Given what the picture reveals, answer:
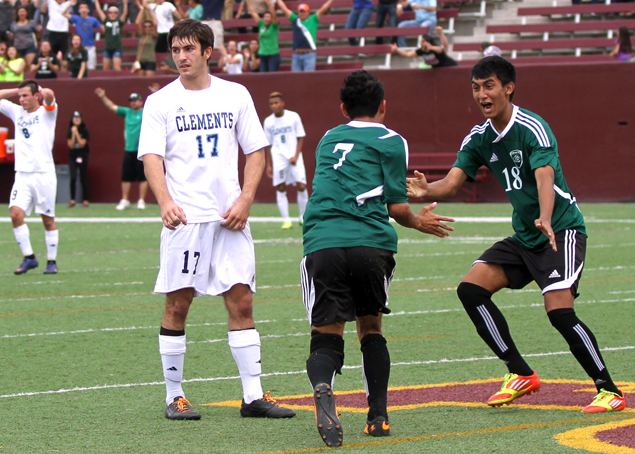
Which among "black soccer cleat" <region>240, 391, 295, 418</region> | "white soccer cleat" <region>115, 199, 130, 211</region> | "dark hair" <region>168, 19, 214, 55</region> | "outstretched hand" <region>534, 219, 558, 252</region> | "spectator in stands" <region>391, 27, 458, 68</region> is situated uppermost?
"dark hair" <region>168, 19, 214, 55</region>

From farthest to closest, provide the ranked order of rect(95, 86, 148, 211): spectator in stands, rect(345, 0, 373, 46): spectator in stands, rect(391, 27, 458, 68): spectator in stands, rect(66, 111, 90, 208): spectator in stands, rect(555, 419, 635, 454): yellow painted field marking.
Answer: rect(345, 0, 373, 46): spectator in stands → rect(66, 111, 90, 208): spectator in stands → rect(95, 86, 148, 211): spectator in stands → rect(391, 27, 458, 68): spectator in stands → rect(555, 419, 635, 454): yellow painted field marking

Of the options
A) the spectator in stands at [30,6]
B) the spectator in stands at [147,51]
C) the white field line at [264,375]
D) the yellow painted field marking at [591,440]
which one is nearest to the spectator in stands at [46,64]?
the spectator in stands at [147,51]

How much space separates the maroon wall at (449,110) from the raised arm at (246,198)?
56.6ft

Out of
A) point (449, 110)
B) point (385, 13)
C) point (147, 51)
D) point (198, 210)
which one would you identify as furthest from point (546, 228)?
point (147, 51)

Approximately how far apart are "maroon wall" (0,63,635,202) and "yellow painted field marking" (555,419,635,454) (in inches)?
697

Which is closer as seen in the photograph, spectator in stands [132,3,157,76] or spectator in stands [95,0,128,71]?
spectator in stands [132,3,157,76]

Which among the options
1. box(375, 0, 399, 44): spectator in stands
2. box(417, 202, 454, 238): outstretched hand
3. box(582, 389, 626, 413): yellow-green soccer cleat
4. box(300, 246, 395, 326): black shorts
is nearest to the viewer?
box(300, 246, 395, 326): black shorts

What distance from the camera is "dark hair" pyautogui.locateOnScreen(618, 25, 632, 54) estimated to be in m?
21.3

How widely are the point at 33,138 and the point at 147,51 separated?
13720 millimetres

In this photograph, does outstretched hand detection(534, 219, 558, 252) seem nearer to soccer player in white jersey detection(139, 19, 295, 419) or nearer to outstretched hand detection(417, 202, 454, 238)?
outstretched hand detection(417, 202, 454, 238)

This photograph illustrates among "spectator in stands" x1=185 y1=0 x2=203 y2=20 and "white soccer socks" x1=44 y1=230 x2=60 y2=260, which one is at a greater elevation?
"spectator in stands" x1=185 y1=0 x2=203 y2=20

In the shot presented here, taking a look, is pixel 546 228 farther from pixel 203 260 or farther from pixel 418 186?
pixel 203 260

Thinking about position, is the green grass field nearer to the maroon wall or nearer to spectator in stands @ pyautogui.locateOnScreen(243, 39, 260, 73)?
the maroon wall

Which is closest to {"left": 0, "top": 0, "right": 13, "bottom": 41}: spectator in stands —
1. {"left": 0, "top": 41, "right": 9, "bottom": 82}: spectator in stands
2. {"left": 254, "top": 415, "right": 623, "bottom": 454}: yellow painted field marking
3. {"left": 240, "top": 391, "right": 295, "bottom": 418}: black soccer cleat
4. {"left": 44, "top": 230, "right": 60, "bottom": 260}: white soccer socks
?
{"left": 0, "top": 41, "right": 9, "bottom": 82}: spectator in stands
